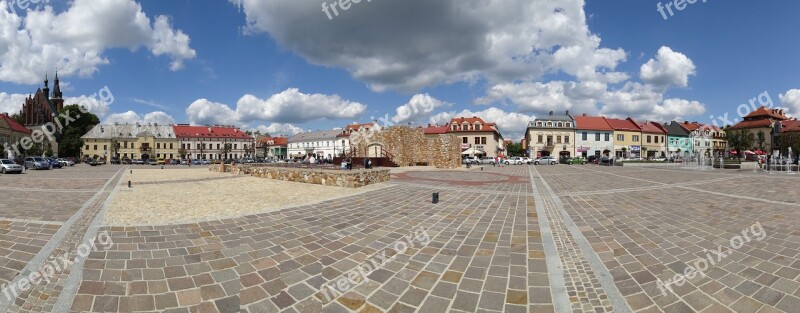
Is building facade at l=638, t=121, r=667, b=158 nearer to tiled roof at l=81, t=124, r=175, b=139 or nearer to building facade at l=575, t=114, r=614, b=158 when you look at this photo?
building facade at l=575, t=114, r=614, b=158

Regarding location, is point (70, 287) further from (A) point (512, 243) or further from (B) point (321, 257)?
(A) point (512, 243)

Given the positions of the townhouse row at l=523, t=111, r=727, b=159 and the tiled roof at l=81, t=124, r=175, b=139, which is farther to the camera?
the tiled roof at l=81, t=124, r=175, b=139

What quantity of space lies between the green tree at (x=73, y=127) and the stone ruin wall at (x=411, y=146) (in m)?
66.9

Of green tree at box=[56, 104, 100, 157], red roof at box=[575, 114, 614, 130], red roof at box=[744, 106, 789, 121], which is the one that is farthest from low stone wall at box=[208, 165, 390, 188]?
red roof at box=[744, 106, 789, 121]

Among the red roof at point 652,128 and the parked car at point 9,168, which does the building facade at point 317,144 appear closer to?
the parked car at point 9,168

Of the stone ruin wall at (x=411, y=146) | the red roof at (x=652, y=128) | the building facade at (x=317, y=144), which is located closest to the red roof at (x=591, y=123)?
the red roof at (x=652, y=128)

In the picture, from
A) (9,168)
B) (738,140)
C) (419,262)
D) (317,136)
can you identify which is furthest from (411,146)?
(317,136)

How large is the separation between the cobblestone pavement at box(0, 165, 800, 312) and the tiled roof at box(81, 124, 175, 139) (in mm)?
96031

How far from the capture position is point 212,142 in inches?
3637

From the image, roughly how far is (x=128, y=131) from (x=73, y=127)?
12896mm

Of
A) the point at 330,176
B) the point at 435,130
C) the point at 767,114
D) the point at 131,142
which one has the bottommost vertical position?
the point at 330,176

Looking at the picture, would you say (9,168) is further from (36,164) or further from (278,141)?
(278,141)

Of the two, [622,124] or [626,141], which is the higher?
[622,124]

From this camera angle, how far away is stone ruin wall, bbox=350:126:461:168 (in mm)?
35312
